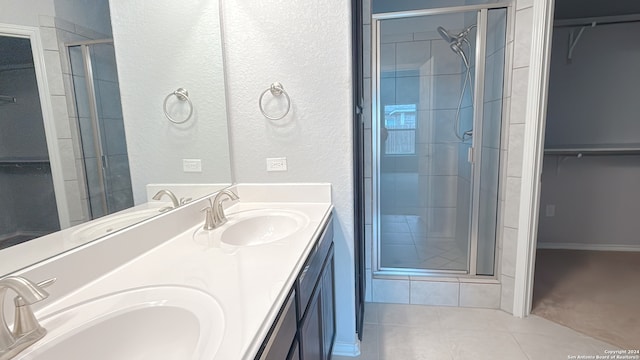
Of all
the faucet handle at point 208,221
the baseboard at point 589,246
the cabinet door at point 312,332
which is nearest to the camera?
the cabinet door at point 312,332

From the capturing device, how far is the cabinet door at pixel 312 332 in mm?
1009

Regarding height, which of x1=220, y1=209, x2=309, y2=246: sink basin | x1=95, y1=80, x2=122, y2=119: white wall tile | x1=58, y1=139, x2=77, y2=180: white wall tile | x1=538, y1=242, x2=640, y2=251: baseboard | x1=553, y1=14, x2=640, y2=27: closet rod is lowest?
x1=538, y1=242, x2=640, y2=251: baseboard

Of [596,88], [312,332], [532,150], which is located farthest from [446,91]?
[312,332]

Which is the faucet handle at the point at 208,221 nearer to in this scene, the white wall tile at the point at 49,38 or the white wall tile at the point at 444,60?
the white wall tile at the point at 49,38

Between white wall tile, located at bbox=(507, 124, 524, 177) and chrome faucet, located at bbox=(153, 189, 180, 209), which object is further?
white wall tile, located at bbox=(507, 124, 524, 177)

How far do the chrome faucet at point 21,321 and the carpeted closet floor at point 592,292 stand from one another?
2.54m

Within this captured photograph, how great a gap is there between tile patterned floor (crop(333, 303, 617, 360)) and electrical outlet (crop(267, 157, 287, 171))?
43.9 inches

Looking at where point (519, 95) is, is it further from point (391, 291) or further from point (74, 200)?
point (74, 200)

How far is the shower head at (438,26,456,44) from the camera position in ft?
7.28

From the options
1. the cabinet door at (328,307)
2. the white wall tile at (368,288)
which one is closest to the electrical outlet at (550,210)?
the white wall tile at (368,288)

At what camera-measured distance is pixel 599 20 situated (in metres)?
2.71

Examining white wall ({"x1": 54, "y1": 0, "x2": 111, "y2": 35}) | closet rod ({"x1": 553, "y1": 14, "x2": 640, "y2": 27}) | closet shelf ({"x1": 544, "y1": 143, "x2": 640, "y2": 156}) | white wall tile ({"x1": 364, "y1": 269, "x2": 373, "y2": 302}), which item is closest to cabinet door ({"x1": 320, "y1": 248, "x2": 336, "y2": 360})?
white wall tile ({"x1": 364, "y1": 269, "x2": 373, "y2": 302})

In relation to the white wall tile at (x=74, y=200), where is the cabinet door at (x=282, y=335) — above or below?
below

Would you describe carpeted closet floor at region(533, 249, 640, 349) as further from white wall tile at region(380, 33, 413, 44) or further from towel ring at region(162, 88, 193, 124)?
towel ring at region(162, 88, 193, 124)
